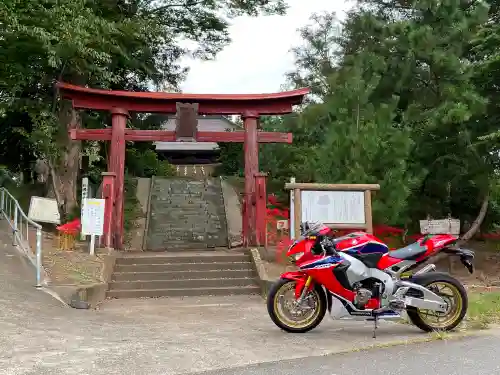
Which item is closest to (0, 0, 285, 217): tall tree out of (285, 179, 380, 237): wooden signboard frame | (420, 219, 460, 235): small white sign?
(285, 179, 380, 237): wooden signboard frame

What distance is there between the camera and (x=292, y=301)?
5398 mm

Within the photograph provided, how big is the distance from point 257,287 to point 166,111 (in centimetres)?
555

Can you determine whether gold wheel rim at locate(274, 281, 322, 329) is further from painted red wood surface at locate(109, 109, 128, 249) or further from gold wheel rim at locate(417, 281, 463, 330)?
painted red wood surface at locate(109, 109, 128, 249)

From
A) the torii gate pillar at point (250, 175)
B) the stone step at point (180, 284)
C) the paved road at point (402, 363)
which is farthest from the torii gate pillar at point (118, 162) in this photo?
the paved road at point (402, 363)

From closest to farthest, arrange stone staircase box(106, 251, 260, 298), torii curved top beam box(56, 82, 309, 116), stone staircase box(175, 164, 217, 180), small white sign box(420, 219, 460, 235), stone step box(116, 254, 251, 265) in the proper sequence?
stone staircase box(106, 251, 260, 298)
stone step box(116, 254, 251, 265)
small white sign box(420, 219, 460, 235)
torii curved top beam box(56, 82, 309, 116)
stone staircase box(175, 164, 217, 180)

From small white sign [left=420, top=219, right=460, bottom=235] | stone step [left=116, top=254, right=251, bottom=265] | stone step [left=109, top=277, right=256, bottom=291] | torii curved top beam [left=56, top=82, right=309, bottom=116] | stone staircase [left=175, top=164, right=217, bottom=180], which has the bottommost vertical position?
stone step [left=109, top=277, right=256, bottom=291]

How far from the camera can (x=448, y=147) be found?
40.9 ft

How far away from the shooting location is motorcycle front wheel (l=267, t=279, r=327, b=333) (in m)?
5.34

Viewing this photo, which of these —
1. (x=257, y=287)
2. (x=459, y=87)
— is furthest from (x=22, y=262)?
(x=459, y=87)

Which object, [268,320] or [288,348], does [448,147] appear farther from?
[288,348]

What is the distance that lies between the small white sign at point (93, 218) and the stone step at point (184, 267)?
2.95ft

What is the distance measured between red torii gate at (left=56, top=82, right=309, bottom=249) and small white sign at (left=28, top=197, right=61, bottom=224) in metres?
1.31

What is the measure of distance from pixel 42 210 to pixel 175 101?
398cm

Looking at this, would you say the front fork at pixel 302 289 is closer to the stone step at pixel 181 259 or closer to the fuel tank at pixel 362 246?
the fuel tank at pixel 362 246
